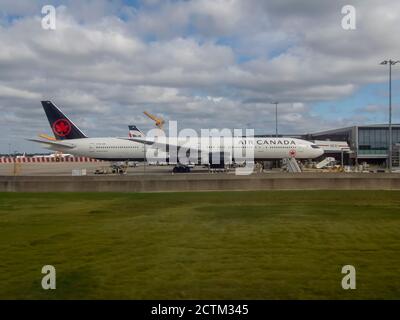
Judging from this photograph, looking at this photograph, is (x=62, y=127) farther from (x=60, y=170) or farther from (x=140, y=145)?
(x=140, y=145)

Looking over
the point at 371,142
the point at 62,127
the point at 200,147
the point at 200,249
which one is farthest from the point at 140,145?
the point at 371,142

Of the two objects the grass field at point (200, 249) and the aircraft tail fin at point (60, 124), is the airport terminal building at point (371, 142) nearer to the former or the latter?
the aircraft tail fin at point (60, 124)

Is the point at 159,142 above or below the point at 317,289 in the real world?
above

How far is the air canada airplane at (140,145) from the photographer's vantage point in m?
52.4

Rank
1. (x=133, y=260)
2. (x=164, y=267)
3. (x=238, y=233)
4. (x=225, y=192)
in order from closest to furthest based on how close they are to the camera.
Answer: (x=164, y=267), (x=133, y=260), (x=238, y=233), (x=225, y=192)

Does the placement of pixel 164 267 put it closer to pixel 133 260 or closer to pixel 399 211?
pixel 133 260

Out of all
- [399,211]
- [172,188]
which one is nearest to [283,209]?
[399,211]

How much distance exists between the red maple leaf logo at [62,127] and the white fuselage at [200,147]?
53.6 inches

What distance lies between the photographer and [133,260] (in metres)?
9.72

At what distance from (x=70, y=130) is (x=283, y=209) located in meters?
45.0

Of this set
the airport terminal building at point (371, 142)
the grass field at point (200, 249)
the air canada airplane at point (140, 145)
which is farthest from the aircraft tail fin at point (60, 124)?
the airport terminal building at point (371, 142)
